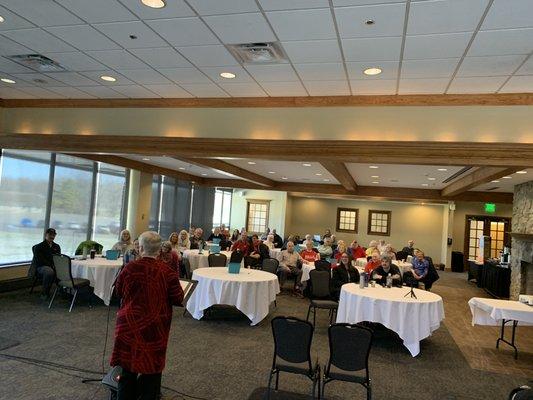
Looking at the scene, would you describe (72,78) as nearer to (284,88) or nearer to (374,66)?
(284,88)

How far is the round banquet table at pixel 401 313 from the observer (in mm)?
5234

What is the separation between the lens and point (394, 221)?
18.7m

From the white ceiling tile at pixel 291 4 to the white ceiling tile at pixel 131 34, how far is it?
120cm

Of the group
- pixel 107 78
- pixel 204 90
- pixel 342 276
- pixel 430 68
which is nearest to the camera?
pixel 430 68

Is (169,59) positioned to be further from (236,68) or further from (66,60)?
(66,60)

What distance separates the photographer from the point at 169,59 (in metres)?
4.30

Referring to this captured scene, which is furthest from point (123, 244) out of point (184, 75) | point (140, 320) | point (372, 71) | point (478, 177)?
point (478, 177)

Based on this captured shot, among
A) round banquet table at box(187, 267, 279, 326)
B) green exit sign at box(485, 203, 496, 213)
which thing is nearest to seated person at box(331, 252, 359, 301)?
round banquet table at box(187, 267, 279, 326)

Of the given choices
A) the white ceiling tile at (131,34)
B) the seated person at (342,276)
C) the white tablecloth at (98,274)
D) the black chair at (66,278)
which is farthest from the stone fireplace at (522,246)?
the black chair at (66,278)

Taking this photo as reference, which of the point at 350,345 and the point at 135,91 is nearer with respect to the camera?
the point at 350,345

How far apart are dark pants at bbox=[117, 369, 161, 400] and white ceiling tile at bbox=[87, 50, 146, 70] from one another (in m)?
3.15

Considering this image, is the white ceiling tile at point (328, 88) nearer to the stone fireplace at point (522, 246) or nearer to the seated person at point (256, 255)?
the seated person at point (256, 255)

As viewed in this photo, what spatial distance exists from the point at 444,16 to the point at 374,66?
1097mm

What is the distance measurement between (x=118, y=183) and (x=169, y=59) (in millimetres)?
8024
